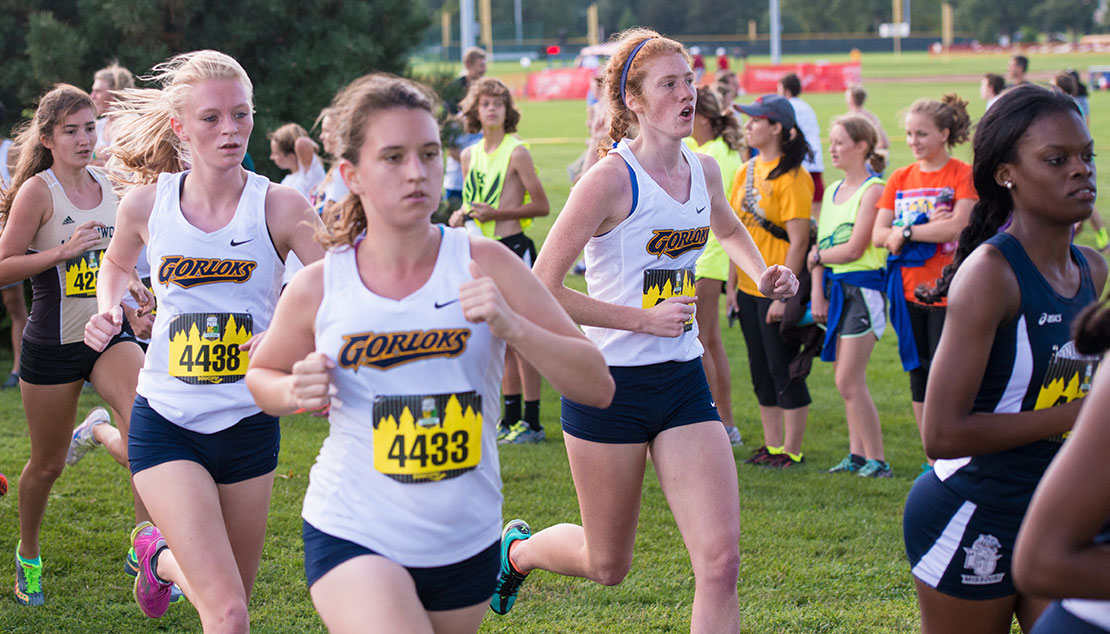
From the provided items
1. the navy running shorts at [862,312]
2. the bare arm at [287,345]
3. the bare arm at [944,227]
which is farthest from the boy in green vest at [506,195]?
the bare arm at [287,345]

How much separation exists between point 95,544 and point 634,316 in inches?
145

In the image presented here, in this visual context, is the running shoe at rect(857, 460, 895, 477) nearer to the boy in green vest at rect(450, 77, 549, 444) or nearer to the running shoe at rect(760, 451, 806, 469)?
the running shoe at rect(760, 451, 806, 469)

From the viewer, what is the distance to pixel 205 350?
4.00 m

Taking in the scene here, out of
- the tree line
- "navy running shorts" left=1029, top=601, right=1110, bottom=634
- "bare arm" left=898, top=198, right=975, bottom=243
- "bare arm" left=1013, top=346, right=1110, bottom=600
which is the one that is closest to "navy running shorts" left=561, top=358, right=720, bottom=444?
"navy running shorts" left=1029, top=601, right=1110, bottom=634

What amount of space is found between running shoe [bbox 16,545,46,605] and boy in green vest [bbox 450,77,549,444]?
3.60m

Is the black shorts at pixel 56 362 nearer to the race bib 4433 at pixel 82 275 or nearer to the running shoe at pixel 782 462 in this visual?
the race bib 4433 at pixel 82 275

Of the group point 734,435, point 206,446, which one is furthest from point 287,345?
point 734,435

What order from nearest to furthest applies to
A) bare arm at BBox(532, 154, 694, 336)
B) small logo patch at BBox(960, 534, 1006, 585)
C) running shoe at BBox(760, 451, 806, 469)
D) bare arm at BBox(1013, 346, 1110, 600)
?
bare arm at BBox(1013, 346, 1110, 600), small logo patch at BBox(960, 534, 1006, 585), bare arm at BBox(532, 154, 694, 336), running shoe at BBox(760, 451, 806, 469)

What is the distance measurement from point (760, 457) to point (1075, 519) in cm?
602

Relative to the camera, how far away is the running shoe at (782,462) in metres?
7.78

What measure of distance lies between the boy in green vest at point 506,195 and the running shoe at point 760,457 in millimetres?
1566

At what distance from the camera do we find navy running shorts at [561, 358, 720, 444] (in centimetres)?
417

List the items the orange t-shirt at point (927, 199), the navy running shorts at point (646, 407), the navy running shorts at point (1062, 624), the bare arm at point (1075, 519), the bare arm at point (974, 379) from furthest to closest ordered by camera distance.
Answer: the orange t-shirt at point (927, 199)
the navy running shorts at point (646, 407)
the bare arm at point (974, 379)
the navy running shorts at point (1062, 624)
the bare arm at point (1075, 519)

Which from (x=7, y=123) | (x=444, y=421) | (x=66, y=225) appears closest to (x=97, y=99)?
(x=7, y=123)
